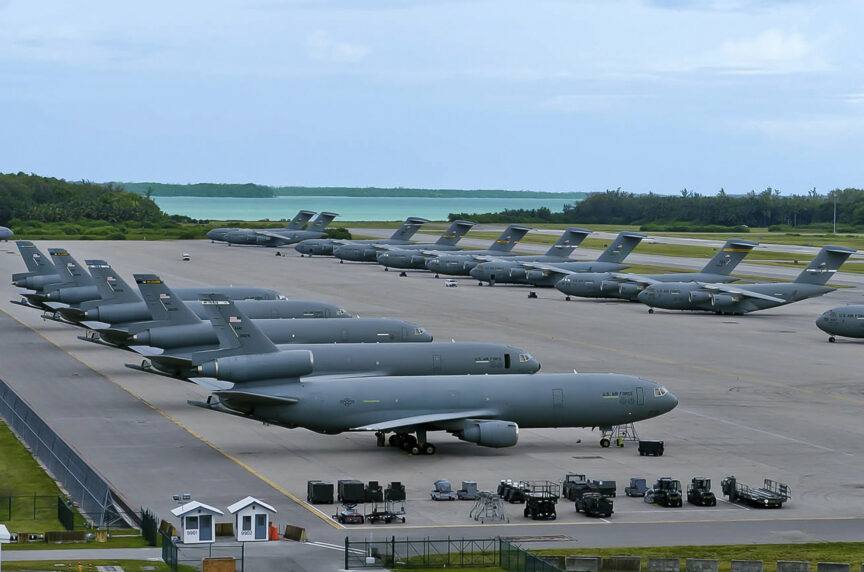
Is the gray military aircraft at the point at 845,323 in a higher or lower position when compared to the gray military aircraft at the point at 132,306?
lower

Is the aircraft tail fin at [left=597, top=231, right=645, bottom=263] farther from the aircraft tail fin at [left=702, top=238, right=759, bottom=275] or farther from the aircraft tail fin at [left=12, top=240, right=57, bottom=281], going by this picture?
the aircraft tail fin at [left=12, top=240, right=57, bottom=281]

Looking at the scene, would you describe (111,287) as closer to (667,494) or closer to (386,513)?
(386,513)

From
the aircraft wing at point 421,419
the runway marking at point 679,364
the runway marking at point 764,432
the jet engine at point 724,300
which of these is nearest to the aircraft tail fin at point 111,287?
the aircraft wing at point 421,419

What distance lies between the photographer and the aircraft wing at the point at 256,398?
53.3 metres

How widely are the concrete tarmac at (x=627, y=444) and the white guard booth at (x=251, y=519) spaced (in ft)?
7.10

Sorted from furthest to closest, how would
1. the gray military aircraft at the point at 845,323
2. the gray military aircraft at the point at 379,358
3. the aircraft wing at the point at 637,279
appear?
the aircraft wing at the point at 637,279 < the gray military aircraft at the point at 845,323 < the gray military aircraft at the point at 379,358

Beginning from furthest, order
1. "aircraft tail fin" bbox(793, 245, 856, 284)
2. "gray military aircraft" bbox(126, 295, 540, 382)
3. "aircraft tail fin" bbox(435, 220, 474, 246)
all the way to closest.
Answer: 1. "aircraft tail fin" bbox(435, 220, 474, 246)
2. "aircraft tail fin" bbox(793, 245, 856, 284)
3. "gray military aircraft" bbox(126, 295, 540, 382)

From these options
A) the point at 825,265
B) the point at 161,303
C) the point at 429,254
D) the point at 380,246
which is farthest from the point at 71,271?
the point at 380,246

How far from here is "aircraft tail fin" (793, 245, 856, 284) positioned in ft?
→ 382

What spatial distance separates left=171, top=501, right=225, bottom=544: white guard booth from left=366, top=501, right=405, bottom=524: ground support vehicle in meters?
6.10

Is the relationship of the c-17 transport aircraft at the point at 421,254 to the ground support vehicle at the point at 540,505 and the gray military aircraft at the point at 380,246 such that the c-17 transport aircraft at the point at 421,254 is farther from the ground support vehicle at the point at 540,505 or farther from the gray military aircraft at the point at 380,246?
the ground support vehicle at the point at 540,505

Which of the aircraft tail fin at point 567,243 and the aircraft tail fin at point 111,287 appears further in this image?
the aircraft tail fin at point 567,243

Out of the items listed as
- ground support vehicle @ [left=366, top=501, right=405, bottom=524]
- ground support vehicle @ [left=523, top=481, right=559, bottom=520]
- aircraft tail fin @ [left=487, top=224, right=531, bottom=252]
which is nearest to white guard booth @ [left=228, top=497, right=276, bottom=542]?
ground support vehicle @ [left=366, top=501, right=405, bottom=524]

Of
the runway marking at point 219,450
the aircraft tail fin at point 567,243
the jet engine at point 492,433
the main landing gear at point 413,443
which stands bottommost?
the runway marking at point 219,450
